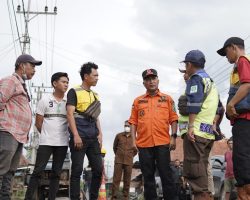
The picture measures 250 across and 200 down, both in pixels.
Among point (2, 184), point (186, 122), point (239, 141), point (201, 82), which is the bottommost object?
point (2, 184)

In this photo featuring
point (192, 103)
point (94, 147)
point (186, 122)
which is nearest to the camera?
point (192, 103)

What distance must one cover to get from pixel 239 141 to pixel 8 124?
9.27 feet

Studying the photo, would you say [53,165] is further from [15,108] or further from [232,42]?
[232,42]

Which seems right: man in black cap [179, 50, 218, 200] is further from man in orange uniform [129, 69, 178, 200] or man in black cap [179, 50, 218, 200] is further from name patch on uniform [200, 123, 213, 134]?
man in orange uniform [129, 69, 178, 200]

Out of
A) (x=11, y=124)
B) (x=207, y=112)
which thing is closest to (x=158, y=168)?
(x=207, y=112)

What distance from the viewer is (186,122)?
6117 mm

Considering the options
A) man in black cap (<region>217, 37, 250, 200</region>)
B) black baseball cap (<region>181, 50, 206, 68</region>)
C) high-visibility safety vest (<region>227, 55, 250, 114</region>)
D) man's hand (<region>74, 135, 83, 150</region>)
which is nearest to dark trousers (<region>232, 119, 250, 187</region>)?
man in black cap (<region>217, 37, 250, 200</region>)

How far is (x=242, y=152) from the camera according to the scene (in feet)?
15.5

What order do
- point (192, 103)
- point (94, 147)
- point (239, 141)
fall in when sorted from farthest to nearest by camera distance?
1. point (94, 147)
2. point (192, 103)
3. point (239, 141)

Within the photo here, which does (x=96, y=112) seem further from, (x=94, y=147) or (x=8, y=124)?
(x=8, y=124)

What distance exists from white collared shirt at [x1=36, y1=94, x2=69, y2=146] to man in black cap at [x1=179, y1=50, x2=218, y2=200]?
2.09m

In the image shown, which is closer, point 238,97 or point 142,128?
point 238,97

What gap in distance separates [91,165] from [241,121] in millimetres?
2672

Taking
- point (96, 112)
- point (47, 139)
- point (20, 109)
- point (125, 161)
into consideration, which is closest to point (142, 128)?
point (96, 112)
